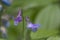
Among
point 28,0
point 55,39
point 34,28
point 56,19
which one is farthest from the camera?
point 28,0

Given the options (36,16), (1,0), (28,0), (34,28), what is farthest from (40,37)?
(28,0)

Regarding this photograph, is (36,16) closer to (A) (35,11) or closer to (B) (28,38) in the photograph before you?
(A) (35,11)

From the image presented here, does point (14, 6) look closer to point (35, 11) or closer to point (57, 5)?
point (35, 11)

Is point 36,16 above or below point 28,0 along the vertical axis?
below

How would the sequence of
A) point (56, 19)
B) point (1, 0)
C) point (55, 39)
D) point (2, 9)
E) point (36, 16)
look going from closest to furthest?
1. point (55, 39)
2. point (2, 9)
3. point (1, 0)
4. point (56, 19)
5. point (36, 16)

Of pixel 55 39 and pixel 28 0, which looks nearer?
pixel 55 39

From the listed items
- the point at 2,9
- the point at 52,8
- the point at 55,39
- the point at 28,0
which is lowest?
the point at 55,39

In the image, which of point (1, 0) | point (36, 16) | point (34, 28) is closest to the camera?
point (34, 28)

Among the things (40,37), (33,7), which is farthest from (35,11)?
(40,37)

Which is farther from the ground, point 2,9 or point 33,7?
point 33,7
